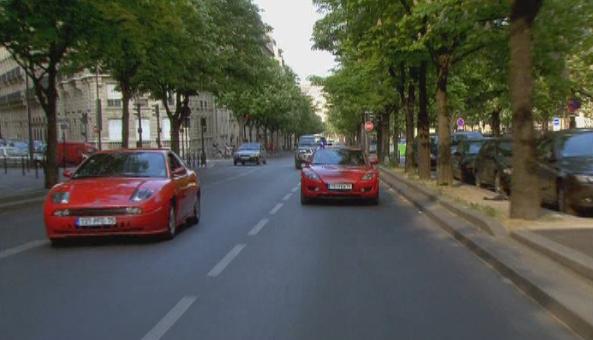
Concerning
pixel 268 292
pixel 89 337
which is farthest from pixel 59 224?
pixel 89 337

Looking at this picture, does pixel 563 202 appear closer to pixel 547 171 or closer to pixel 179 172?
pixel 547 171

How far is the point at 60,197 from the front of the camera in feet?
33.3

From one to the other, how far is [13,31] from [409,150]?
14993 mm

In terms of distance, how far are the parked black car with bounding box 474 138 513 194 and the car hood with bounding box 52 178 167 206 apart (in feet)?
32.2

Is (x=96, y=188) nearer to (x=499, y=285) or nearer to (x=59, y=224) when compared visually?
(x=59, y=224)

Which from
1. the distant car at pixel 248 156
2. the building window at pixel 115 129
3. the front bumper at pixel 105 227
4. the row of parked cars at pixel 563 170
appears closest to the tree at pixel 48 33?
the front bumper at pixel 105 227

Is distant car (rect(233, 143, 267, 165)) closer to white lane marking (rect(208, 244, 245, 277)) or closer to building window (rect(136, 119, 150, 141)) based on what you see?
building window (rect(136, 119, 150, 141))

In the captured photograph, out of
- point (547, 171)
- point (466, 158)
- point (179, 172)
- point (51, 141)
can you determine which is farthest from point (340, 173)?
point (51, 141)

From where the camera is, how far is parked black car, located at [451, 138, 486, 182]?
23453 mm

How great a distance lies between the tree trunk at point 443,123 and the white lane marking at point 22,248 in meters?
11.9

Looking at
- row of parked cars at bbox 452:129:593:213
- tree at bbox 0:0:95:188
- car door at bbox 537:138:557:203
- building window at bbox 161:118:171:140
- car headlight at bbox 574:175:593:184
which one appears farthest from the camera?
building window at bbox 161:118:171:140

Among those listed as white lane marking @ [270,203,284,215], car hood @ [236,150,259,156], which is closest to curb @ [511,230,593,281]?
white lane marking @ [270,203,284,215]

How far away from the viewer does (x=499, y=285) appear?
7387mm

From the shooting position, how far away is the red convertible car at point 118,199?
995 centimetres
